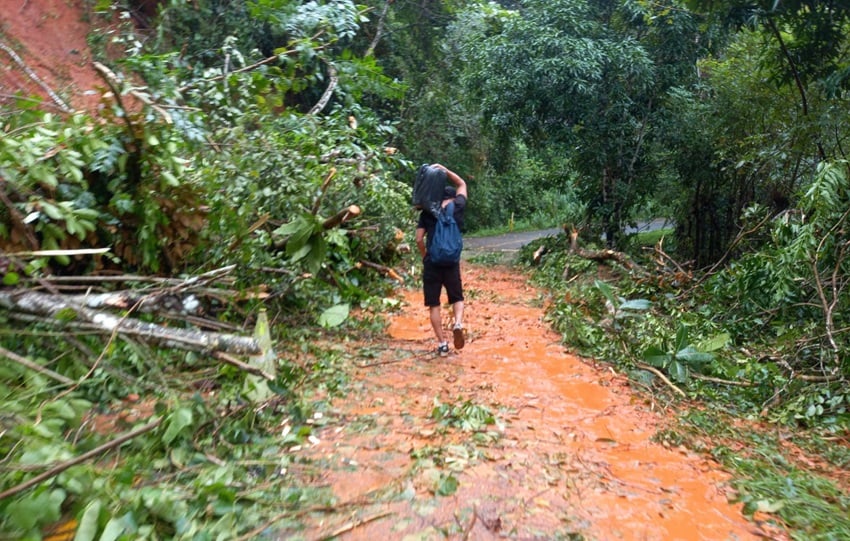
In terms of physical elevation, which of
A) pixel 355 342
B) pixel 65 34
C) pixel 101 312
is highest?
pixel 65 34

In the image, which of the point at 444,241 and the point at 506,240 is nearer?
the point at 444,241

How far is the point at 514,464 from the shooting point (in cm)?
341

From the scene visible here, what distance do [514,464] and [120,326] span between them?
2.39 metres

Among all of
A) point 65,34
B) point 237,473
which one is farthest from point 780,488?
point 65,34

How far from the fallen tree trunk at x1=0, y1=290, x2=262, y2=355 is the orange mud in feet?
2.50

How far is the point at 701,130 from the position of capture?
10.5m

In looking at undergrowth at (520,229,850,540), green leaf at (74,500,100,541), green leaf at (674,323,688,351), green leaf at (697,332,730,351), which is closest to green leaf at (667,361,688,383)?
undergrowth at (520,229,850,540)

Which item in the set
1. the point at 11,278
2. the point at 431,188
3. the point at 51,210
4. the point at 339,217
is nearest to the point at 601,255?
the point at 431,188

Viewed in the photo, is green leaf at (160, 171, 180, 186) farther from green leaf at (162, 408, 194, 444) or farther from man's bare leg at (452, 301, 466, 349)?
man's bare leg at (452, 301, 466, 349)

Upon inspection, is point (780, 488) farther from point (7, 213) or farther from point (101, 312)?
point (7, 213)

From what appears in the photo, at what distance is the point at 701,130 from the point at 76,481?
10562mm

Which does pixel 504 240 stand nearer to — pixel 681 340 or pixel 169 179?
pixel 681 340

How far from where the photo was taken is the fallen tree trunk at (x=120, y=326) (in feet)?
11.9

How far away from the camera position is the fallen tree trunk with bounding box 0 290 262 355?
363 cm
